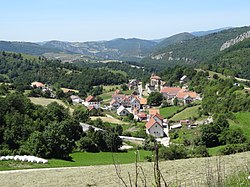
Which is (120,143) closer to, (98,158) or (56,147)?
(98,158)

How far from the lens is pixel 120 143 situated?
116 feet

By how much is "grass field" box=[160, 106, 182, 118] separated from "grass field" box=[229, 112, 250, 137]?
16.6m

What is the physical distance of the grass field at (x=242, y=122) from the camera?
130 ft

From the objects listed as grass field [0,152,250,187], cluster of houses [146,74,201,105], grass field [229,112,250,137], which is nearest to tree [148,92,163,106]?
cluster of houses [146,74,201,105]

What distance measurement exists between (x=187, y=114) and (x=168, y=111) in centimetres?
844

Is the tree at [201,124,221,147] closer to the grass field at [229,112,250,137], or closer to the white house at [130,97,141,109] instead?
the grass field at [229,112,250,137]

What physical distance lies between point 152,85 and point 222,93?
31.9m

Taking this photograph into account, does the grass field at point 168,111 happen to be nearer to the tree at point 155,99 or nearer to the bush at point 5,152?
the tree at point 155,99

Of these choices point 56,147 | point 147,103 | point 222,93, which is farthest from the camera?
point 147,103

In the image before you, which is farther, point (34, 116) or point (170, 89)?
point (170, 89)

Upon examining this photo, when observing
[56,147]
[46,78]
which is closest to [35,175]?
[56,147]

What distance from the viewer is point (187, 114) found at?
58938 mm

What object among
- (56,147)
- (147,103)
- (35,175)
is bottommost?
(147,103)

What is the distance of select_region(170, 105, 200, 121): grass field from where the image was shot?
5755 cm
